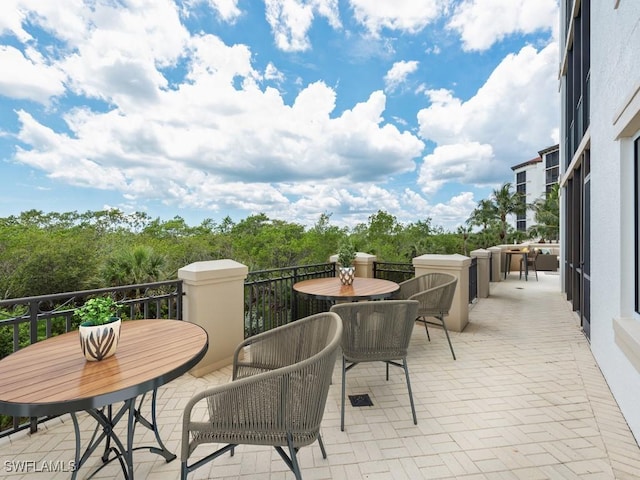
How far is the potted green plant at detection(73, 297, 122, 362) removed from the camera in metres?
1.49

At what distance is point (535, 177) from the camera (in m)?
39.3

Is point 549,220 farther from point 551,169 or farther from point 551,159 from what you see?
point 551,159

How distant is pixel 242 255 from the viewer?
1455 cm

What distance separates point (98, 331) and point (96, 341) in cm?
5

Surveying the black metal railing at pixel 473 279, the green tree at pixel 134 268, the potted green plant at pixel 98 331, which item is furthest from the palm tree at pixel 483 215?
the potted green plant at pixel 98 331

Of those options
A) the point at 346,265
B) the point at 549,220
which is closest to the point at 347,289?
the point at 346,265

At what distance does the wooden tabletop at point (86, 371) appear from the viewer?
115 cm

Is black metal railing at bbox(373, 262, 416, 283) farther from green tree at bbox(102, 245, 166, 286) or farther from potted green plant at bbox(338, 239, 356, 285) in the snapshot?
green tree at bbox(102, 245, 166, 286)

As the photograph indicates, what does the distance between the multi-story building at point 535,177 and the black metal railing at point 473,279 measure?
110 feet

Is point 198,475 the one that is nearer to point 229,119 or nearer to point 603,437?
point 603,437

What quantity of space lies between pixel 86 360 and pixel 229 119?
46.5 ft

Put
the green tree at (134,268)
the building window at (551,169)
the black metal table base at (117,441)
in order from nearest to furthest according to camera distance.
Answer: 1. the black metal table base at (117,441)
2. the green tree at (134,268)
3. the building window at (551,169)

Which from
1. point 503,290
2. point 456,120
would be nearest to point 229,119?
point 456,120
